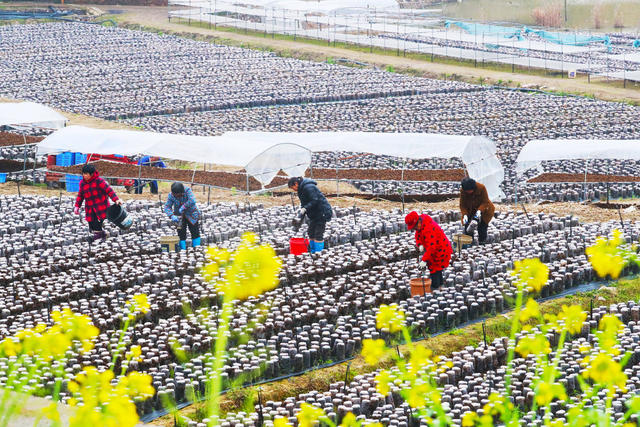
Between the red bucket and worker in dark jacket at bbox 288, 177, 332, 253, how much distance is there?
0.86 feet

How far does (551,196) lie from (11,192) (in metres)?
11.1

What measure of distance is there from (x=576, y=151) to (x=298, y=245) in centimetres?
746

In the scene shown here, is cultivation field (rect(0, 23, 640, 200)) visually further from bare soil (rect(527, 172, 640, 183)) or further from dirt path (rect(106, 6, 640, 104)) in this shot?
dirt path (rect(106, 6, 640, 104))

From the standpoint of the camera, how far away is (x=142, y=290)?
14055 millimetres

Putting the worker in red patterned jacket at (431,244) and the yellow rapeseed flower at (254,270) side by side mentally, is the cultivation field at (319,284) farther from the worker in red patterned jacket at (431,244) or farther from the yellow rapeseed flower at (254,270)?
the worker in red patterned jacket at (431,244)

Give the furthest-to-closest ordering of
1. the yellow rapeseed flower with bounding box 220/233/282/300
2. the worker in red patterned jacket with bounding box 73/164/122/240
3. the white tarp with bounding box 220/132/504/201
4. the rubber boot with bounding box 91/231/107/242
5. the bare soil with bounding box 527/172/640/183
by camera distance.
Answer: the bare soil with bounding box 527/172/640/183 → the white tarp with bounding box 220/132/504/201 → the rubber boot with bounding box 91/231/107/242 → the worker in red patterned jacket with bounding box 73/164/122/240 → the yellow rapeseed flower with bounding box 220/233/282/300

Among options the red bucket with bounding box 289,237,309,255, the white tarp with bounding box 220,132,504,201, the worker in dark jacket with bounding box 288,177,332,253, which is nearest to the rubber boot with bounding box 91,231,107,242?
the red bucket with bounding box 289,237,309,255

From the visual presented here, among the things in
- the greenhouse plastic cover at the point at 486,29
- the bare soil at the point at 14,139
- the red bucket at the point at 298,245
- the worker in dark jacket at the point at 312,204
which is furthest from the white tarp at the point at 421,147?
the greenhouse plastic cover at the point at 486,29

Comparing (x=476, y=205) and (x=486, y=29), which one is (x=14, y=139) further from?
(x=486, y=29)

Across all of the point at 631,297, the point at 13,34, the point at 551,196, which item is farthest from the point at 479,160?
the point at 13,34

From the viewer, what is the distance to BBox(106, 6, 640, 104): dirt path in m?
37.4

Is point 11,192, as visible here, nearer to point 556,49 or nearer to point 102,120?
point 102,120

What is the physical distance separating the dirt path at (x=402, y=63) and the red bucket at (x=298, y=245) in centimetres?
2260

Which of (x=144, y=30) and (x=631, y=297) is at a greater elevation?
(x=144, y=30)
